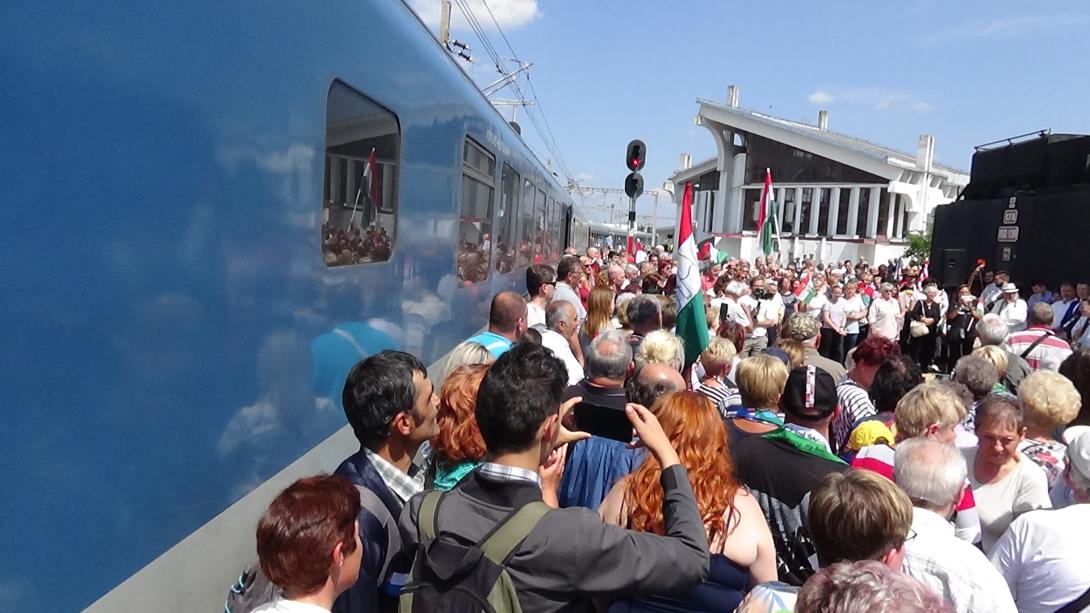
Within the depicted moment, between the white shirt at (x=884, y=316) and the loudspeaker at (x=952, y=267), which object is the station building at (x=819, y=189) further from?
the white shirt at (x=884, y=316)

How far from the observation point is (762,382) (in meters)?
3.77

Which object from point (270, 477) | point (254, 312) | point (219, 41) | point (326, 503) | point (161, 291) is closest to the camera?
point (326, 503)

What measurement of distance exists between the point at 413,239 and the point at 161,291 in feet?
7.79

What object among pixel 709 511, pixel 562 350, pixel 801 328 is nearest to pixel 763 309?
pixel 801 328

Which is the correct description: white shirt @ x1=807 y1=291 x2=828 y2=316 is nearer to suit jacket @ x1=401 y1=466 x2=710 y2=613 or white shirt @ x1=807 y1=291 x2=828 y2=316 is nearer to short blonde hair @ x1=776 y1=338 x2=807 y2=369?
short blonde hair @ x1=776 y1=338 x2=807 y2=369

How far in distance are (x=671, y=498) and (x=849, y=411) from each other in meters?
2.94

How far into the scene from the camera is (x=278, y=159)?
273 cm

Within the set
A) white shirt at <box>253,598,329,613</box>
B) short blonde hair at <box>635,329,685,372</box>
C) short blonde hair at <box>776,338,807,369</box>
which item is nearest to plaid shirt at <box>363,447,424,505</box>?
white shirt at <box>253,598,329,613</box>

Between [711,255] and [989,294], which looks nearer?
[989,294]

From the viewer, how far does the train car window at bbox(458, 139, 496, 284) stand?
18.9ft

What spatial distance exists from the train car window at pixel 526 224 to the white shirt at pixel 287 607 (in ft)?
25.2

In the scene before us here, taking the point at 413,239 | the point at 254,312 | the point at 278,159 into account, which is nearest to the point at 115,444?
the point at 254,312

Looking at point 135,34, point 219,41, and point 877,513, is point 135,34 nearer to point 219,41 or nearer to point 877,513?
point 219,41

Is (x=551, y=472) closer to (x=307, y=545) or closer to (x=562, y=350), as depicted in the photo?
(x=307, y=545)
